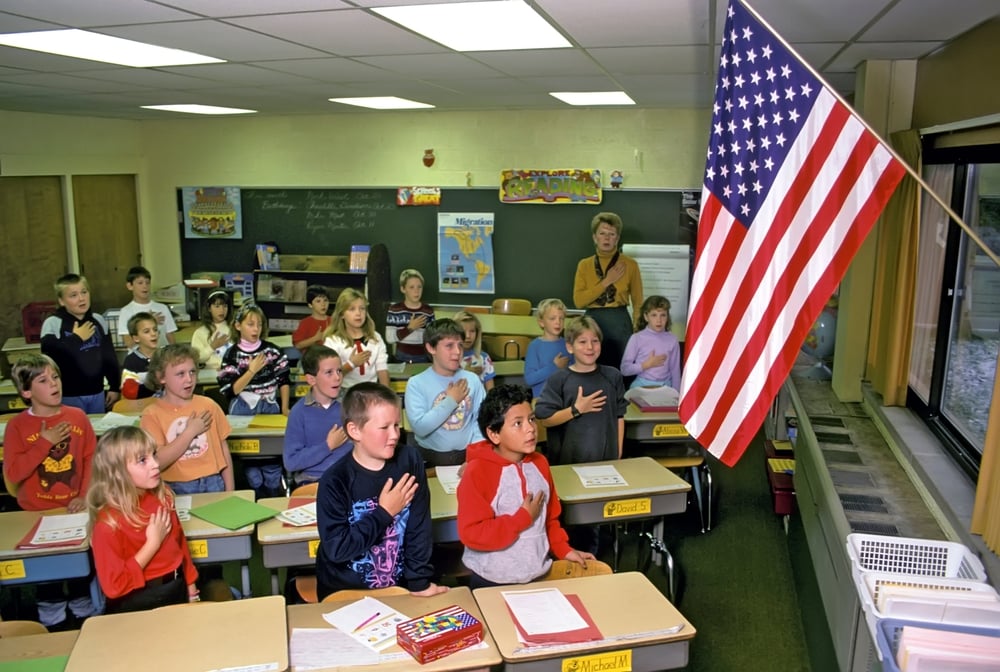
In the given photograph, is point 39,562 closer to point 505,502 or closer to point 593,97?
point 505,502

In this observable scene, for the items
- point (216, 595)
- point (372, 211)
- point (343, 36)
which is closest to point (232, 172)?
point (372, 211)

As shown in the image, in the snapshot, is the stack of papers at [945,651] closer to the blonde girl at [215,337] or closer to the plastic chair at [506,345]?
the plastic chair at [506,345]

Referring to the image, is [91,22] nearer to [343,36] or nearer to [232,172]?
[343,36]

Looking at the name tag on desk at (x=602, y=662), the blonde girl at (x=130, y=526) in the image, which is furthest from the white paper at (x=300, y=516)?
the name tag on desk at (x=602, y=662)

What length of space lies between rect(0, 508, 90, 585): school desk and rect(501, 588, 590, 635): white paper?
176 centimetres

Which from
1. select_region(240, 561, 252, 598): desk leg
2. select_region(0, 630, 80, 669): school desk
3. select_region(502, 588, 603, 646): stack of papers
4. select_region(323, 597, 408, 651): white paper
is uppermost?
select_region(502, 588, 603, 646): stack of papers

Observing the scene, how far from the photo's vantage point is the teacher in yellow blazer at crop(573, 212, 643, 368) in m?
6.42

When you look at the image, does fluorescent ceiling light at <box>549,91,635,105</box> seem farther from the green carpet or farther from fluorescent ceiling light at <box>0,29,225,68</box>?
the green carpet

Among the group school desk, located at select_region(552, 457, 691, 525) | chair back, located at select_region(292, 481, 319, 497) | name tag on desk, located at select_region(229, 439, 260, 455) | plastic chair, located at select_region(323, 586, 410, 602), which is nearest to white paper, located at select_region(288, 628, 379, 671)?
plastic chair, located at select_region(323, 586, 410, 602)

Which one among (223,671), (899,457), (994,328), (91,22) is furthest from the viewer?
(899,457)

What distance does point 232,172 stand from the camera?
9227 millimetres

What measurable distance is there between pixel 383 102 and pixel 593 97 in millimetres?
1813

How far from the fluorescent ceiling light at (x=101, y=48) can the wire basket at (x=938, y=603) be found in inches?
152

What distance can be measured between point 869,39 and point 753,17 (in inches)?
75.8
